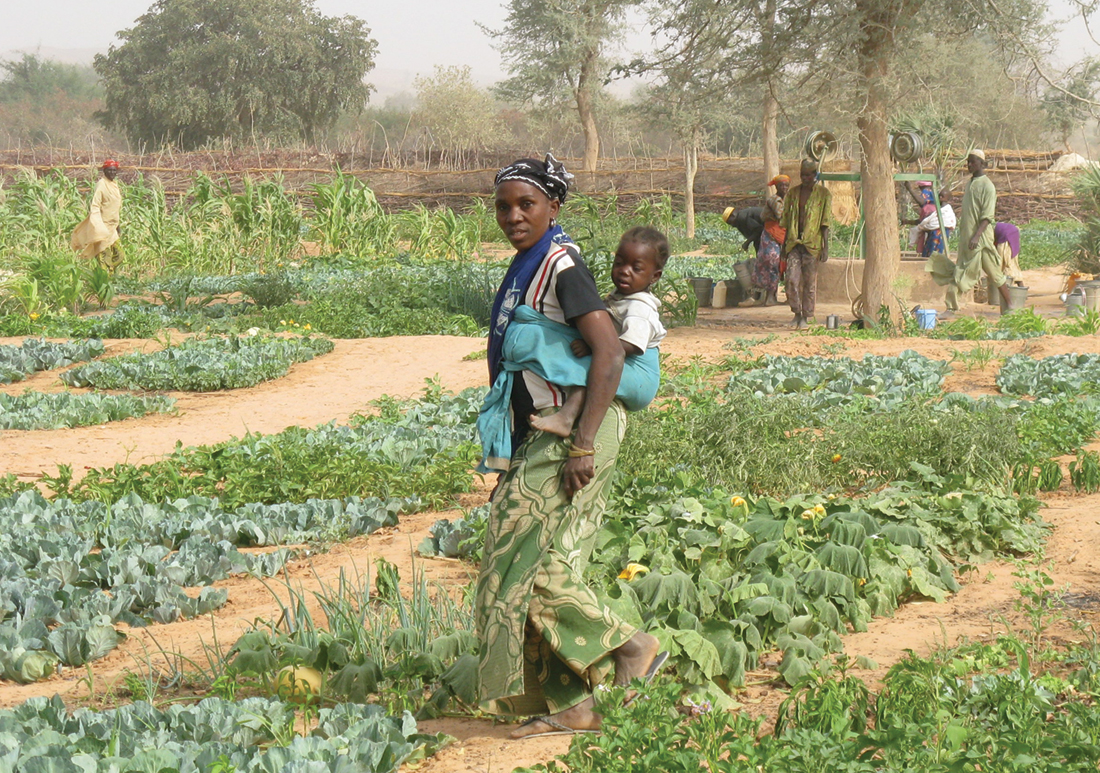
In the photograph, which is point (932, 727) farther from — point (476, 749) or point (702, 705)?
point (476, 749)

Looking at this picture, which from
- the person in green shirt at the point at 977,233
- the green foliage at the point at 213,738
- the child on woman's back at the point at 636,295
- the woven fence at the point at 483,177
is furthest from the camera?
the woven fence at the point at 483,177

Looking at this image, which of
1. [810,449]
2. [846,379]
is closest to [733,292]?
[846,379]

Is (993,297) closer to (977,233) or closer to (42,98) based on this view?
(977,233)

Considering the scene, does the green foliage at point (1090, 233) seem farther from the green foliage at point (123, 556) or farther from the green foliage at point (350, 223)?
the green foliage at point (123, 556)

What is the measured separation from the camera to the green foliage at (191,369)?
865cm

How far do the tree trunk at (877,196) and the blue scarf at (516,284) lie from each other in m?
8.11

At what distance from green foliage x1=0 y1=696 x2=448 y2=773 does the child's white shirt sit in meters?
1.11

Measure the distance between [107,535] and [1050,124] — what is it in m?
40.1

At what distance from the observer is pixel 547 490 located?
9.22 feet

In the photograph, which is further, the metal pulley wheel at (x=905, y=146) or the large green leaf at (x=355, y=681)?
the metal pulley wheel at (x=905, y=146)

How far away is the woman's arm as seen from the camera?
2.74 meters

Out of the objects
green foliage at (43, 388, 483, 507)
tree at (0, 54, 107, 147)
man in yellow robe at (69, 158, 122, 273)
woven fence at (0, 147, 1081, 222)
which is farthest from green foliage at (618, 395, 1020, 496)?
tree at (0, 54, 107, 147)

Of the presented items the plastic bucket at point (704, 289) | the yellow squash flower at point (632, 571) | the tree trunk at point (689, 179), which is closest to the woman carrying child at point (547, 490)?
the yellow squash flower at point (632, 571)

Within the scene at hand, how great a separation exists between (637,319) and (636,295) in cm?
9
